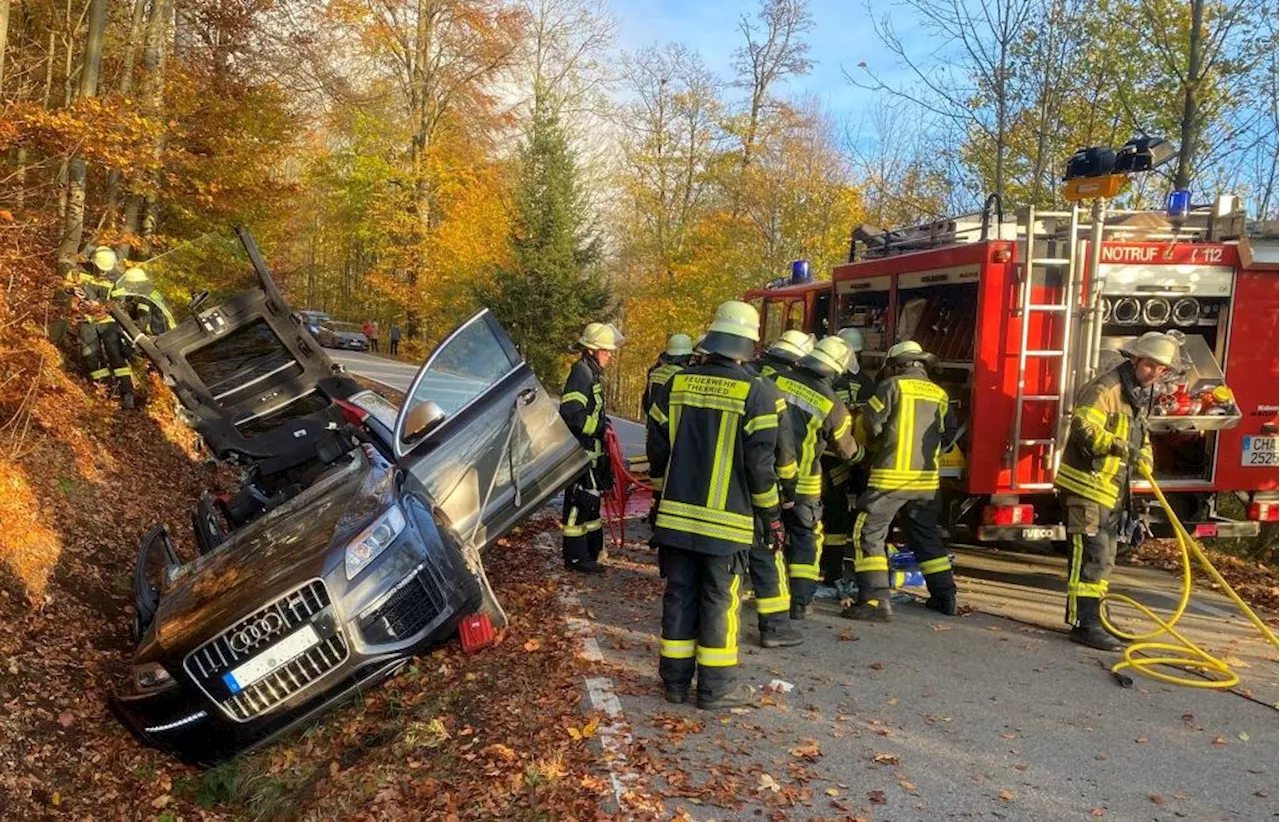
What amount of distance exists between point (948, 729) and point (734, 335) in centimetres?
205

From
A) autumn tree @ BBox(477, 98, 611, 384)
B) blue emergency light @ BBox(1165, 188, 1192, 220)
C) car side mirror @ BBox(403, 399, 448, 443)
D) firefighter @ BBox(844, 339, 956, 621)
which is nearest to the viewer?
car side mirror @ BBox(403, 399, 448, 443)

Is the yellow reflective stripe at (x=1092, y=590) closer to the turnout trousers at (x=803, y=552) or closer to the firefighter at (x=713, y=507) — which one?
the turnout trousers at (x=803, y=552)

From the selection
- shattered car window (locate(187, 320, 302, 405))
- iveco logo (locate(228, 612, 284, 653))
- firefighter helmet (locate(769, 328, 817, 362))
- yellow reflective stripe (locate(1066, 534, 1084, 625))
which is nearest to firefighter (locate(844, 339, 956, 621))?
firefighter helmet (locate(769, 328, 817, 362))

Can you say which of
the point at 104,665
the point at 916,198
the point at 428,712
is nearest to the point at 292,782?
the point at 428,712

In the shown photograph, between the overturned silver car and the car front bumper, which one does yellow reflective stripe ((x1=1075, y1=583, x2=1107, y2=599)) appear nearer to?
the overturned silver car

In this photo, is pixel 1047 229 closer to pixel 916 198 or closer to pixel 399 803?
pixel 399 803

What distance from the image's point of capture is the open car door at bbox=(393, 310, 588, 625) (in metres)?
5.10

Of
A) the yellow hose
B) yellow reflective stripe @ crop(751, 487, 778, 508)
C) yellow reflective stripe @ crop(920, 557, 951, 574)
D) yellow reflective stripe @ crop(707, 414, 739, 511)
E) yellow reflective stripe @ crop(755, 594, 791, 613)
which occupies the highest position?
yellow reflective stripe @ crop(707, 414, 739, 511)

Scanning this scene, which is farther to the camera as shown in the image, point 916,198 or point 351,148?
point 351,148

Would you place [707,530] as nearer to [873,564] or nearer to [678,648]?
[678,648]

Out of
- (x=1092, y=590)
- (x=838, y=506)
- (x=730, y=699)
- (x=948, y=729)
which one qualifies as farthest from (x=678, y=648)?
(x=1092, y=590)

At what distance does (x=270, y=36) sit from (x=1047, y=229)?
11457mm

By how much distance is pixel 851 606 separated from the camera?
5.97 meters

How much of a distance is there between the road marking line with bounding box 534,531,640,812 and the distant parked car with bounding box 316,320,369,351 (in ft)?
102
